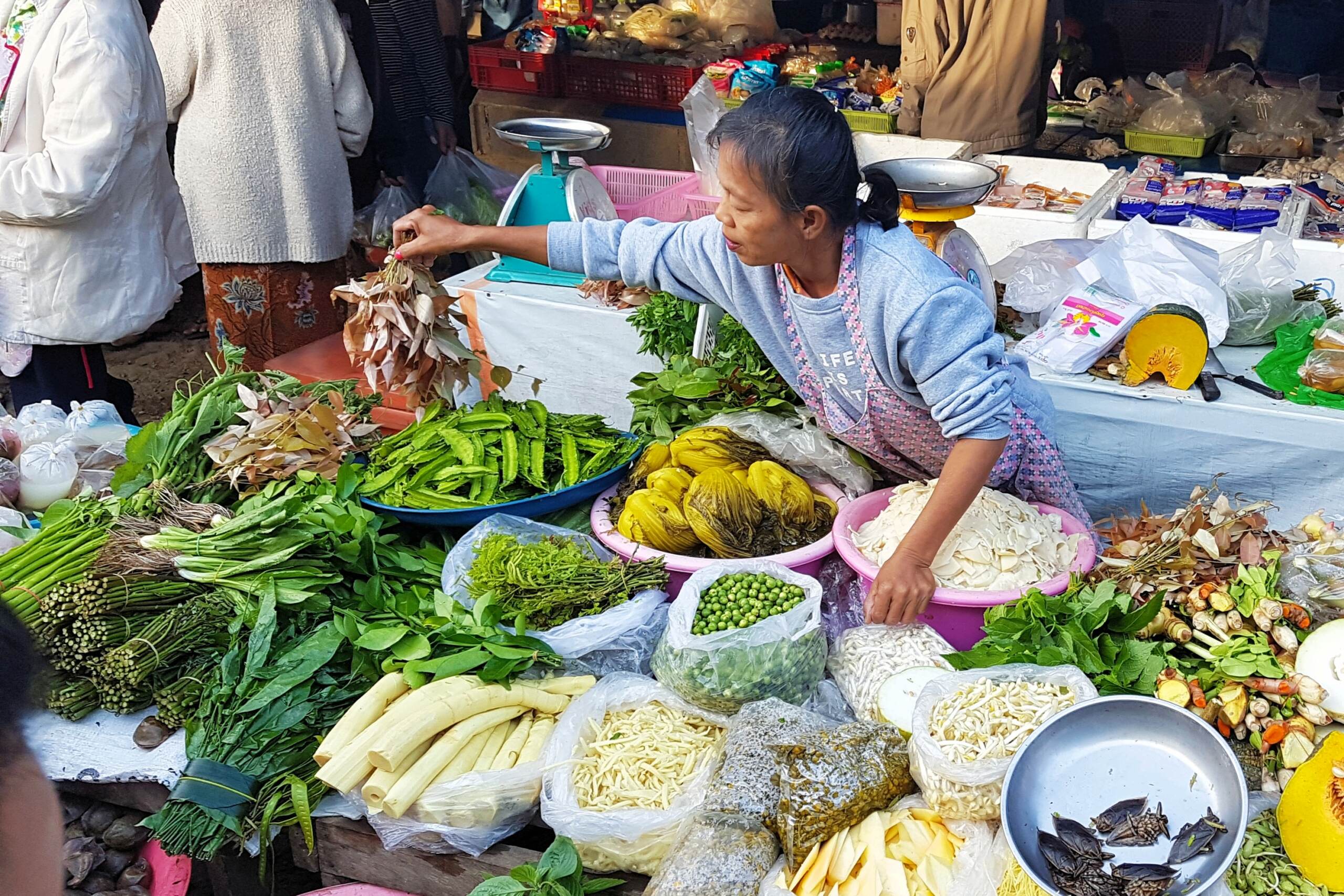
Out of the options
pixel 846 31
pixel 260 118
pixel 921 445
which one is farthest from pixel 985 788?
pixel 846 31

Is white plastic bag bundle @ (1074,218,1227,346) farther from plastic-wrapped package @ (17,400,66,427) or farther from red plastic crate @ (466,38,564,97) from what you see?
red plastic crate @ (466,38,564,97)

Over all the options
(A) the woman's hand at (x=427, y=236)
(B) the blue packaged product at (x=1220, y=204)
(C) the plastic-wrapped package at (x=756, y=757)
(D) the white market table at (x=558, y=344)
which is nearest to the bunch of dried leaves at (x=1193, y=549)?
(C) the plastic-wrapped package at (x=756, y=757)

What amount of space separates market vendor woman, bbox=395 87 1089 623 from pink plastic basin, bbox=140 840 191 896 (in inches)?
58.3

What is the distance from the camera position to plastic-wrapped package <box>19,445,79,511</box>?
2.89 m

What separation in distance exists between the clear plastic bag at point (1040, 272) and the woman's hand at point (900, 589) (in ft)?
5.53

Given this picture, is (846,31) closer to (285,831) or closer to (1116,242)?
(1116,242)

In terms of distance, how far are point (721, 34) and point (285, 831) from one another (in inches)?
228

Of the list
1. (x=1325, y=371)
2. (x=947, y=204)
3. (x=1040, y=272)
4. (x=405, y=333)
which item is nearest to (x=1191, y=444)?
(x=1325, y=371)

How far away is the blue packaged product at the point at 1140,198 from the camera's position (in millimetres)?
4141

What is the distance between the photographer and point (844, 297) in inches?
88.1

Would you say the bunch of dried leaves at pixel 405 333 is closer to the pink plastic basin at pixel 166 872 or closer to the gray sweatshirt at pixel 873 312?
the gray sweatshirt at pixel 873 312

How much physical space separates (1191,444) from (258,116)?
3484mm

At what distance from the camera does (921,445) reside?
2465 millimetres

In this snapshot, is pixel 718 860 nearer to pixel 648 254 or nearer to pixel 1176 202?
pixel 648 254
